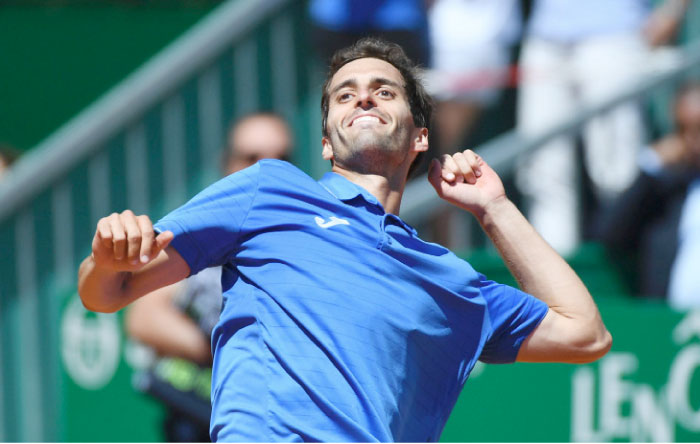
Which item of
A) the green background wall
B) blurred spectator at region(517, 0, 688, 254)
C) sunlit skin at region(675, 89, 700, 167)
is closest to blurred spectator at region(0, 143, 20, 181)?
the green background wall

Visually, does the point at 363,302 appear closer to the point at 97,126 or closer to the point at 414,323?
the point at 414,323

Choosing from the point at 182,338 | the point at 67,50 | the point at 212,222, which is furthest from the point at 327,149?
the point at 67,50

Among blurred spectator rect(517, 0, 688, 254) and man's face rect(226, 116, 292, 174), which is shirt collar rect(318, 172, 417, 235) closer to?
man's face rect(226, 116, 292, 174)

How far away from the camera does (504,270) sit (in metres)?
6.26

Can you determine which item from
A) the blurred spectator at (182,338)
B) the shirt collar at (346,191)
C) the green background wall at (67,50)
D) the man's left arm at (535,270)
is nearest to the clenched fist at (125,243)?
the shirt collar at (346,191)

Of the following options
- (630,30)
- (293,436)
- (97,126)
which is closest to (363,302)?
(293,436)

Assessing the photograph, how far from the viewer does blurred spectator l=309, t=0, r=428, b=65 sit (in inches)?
256

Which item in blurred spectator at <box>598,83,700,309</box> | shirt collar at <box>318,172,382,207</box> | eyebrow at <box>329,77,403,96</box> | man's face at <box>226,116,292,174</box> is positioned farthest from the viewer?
blurred spectator at <box>598,83,700,309</box>

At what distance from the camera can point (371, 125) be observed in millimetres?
3416

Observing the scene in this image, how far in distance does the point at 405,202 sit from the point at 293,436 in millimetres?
3130

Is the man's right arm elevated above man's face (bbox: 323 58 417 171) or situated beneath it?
situated beneath

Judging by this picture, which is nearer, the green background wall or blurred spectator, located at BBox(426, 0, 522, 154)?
blurred spectator, located at BBox(426, 0, 522, 154)

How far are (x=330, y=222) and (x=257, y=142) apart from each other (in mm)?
2336

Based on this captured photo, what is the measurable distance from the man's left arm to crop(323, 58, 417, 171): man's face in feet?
0.76
